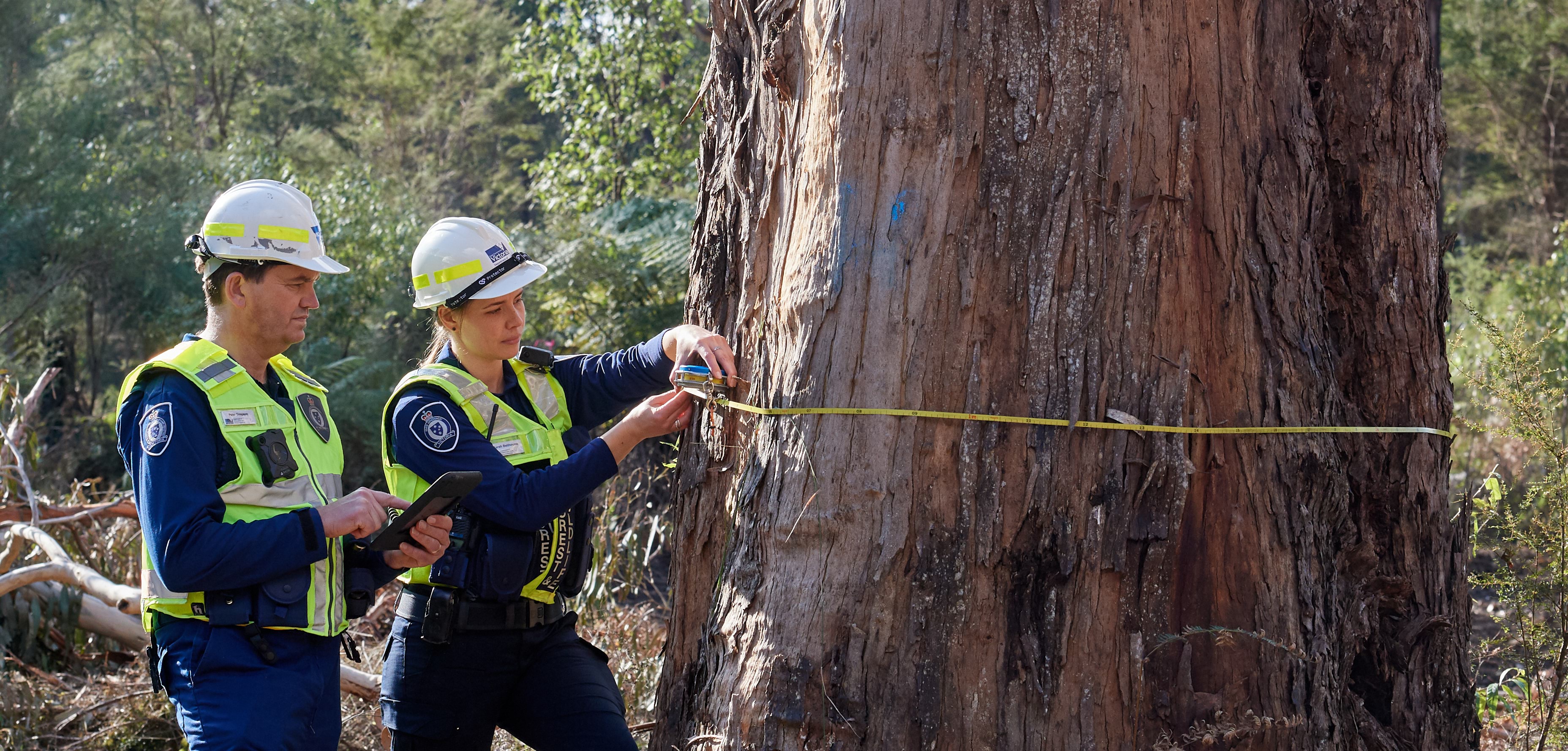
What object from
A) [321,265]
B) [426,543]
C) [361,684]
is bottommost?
[361,684]

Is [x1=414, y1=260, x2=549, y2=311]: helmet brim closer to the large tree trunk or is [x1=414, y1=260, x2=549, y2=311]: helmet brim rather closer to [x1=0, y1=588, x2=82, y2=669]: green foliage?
the large tree trunk

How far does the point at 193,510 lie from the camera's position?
7.55 ft

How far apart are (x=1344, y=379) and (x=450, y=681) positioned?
228cm

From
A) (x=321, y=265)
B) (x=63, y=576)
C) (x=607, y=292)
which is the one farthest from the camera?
(x=607, y=292)

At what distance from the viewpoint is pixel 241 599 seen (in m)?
2.39

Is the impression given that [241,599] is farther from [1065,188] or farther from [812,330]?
[1065,188]

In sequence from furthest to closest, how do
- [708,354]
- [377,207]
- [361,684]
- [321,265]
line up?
1. [377,207]
2. [361,684]
3. [708,354]
4. [321,265]

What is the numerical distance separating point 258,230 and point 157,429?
48 centimetres

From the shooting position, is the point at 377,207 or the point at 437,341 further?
the point at 377,207

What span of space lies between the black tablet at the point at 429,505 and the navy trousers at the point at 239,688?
262 mm

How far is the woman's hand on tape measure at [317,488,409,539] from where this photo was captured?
2.45 metres

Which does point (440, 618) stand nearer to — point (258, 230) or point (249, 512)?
point (249, 512)

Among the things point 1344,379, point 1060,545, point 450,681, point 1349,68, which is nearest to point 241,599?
point 450,681

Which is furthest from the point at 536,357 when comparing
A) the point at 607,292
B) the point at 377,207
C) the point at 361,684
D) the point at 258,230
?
the point at 377,207
